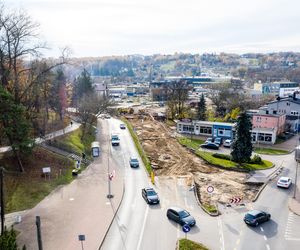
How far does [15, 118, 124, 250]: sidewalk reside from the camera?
20.8 metres

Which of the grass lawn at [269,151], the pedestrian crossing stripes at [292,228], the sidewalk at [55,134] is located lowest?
the grass lawn at [269,151]

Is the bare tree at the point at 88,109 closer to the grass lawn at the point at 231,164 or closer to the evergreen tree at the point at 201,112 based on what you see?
the grass lawn at the point at 231,164

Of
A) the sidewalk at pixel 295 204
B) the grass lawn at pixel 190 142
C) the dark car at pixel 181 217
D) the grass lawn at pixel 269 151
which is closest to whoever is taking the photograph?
the dark car at pixel 181 217

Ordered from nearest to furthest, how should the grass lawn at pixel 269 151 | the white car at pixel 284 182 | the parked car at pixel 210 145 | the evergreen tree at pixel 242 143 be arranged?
the white car at pixel 284 182
the evergreen tree at pixel 242 143
the grass lawn at pixel 269 151
the parked car at pixel 210 145

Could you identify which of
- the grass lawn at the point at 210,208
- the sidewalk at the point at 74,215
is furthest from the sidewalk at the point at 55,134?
the grass lawn at the point at 210,208

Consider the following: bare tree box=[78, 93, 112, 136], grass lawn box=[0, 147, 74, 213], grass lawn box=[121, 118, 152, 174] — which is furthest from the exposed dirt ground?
grass lawn box=[0, 147, 74, 213]

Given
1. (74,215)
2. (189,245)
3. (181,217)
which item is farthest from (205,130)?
(189,245)

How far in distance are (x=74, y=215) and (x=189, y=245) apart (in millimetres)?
9784

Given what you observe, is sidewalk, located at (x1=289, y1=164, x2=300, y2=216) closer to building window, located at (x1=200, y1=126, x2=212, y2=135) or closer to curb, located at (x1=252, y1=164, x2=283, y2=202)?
curb, located at (x1=252, y1=164, x2=283, y2=202)

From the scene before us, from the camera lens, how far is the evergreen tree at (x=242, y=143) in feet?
121

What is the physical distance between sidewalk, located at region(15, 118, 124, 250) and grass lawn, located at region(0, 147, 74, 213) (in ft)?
3.33

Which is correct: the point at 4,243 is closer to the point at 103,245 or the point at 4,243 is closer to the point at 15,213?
the point at 103,245

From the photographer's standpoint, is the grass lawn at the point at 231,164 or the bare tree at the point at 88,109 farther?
the bare tree at the point at 88,109

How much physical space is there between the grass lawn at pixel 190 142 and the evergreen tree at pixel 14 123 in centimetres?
2273
